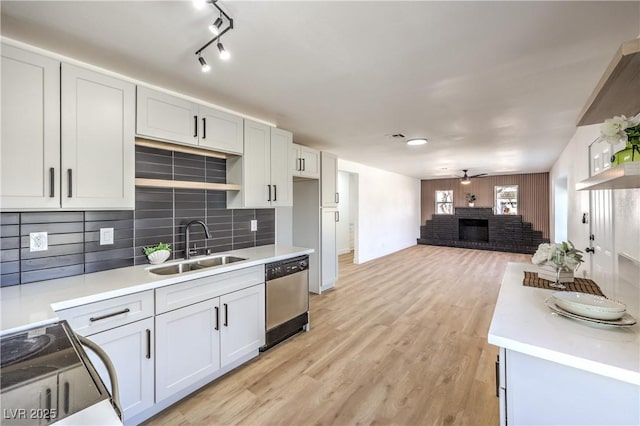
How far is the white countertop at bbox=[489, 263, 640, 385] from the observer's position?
911mm

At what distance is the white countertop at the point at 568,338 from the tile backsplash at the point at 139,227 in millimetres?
2526

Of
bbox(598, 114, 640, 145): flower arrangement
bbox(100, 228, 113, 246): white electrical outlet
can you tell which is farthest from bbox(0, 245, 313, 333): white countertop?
bbox(598, 114, 640, 145): flower arrangement

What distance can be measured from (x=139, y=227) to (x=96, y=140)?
2.53 feet

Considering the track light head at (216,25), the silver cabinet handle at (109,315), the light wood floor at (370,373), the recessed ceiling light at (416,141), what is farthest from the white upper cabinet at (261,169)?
the recessed ceiling light at (416,141)

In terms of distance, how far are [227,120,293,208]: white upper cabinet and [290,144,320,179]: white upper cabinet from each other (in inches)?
18.2

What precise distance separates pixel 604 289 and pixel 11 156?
142 inches

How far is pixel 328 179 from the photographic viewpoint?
4520 millimetres

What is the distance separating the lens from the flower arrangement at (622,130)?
1050 millimetres

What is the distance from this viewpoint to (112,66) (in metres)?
2.10

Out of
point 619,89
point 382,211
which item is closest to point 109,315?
point 619,89

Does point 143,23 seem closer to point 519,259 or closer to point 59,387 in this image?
point 59,387

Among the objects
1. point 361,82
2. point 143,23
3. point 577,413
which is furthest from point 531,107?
point 143,23

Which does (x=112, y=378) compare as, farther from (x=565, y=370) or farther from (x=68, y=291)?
(x=565, y=370)

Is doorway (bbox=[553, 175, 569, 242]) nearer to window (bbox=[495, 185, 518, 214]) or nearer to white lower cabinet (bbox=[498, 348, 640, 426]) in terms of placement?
window (bbox=[495, 185, 518, 214])
